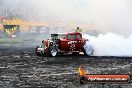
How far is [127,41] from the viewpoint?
35125 millimetres

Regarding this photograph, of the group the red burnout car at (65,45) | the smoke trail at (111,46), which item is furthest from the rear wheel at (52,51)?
the smoke trail at (111,46)

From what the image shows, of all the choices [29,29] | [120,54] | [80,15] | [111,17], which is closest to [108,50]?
[120,54]

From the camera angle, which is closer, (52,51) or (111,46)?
(52,51)

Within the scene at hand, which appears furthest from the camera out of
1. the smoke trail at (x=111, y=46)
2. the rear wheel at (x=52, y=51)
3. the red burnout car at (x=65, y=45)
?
the smoke trail at (x=111, y=46)

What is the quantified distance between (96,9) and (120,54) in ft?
64.2

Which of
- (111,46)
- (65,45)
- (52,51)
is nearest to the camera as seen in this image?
(52,51)

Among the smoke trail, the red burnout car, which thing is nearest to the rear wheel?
the red burnout car

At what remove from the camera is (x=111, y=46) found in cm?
3497

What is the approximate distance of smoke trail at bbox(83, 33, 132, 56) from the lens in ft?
112

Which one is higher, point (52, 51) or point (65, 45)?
point (65, 45)

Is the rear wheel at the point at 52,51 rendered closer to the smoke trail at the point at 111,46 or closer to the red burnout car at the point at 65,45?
the red burnout car at the point at 65,45

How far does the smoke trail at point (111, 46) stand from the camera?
34112 mm

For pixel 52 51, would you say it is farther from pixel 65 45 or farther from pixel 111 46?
pixel 111 46

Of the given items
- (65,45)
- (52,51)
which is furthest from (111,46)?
(52,51)
